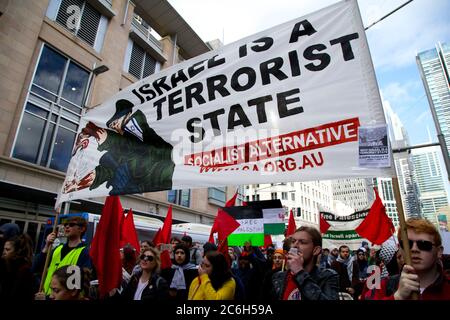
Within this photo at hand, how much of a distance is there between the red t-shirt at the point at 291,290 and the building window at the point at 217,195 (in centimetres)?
2353

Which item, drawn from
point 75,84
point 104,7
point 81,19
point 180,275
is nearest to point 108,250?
point 180,275

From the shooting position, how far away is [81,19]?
630 inches

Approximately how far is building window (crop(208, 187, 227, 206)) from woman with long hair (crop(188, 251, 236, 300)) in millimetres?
22358

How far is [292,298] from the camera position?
2111 millimetres

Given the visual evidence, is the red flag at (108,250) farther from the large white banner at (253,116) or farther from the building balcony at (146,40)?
the building balcony at (146,40)

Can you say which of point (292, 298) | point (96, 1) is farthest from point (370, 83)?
point (96, 1)

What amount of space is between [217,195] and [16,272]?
78.1 feet

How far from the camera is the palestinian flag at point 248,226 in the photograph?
262 inches

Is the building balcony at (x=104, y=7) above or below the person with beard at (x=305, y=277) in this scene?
above

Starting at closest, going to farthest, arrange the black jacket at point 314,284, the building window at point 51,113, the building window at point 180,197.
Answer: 1. the black jacket at point 314,284
2. the building window at point 51,113
3. the building window at point 180,197

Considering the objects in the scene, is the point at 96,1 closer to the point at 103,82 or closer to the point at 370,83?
the point at 103,82

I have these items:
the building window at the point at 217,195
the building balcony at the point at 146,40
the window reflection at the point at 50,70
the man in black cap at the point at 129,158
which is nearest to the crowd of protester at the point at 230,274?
the man in black cap at the point at 129,158

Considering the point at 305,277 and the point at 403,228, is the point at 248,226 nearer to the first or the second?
the point at 305,277
